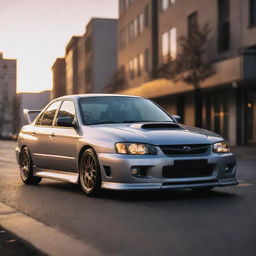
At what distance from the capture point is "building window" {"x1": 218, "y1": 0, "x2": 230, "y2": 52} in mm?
30781

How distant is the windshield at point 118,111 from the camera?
362 inches

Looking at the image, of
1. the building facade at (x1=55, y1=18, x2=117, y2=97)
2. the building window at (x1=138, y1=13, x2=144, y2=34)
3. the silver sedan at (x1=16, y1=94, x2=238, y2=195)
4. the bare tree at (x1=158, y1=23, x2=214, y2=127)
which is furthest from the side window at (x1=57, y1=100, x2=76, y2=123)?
the building facade at (x1=55, y1=18, x2=117, y2=97)

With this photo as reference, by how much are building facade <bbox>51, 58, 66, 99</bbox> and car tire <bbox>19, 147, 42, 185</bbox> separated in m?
105

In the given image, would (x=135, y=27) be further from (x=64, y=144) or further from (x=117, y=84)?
(x=64, y=144)

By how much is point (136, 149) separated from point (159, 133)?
0.43 meters

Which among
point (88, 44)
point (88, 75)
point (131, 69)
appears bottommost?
point (131, 69)

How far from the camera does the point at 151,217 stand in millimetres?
6625

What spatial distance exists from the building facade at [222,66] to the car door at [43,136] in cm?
1667

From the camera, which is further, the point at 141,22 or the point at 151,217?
the point at 141,22

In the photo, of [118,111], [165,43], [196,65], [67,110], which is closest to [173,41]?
[165,43]

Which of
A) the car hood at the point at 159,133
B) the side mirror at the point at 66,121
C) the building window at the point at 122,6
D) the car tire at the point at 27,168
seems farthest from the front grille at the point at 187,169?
the building window at the point at 122,6

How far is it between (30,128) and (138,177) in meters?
3.51

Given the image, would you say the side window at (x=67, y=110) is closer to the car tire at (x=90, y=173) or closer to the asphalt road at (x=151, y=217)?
the car tire at (x=90, y=173)

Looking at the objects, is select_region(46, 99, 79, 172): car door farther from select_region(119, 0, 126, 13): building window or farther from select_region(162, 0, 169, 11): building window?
select_region(119, 0, 126, 13): building window
